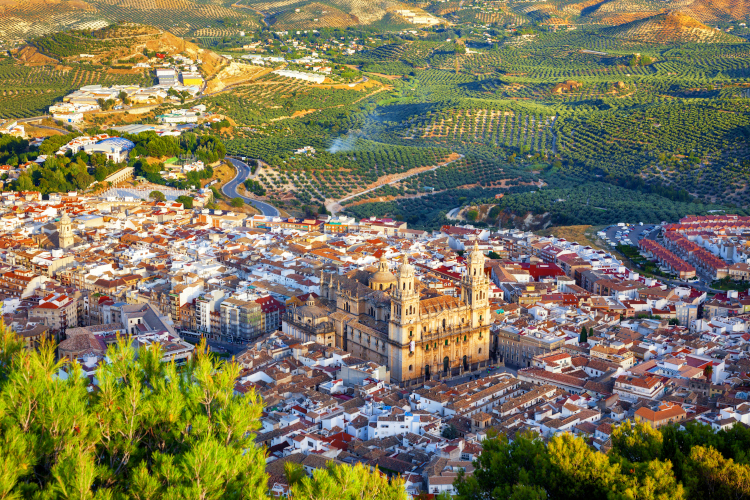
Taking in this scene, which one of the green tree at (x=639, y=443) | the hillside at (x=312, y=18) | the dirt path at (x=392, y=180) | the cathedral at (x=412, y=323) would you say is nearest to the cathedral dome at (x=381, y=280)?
the cathedral at (x=412, y=323)

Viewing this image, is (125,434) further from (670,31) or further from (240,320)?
(670,31)

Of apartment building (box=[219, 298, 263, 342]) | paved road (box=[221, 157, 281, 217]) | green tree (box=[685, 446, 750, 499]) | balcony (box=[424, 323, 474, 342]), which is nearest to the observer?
green tree (box=[685, 446, 750, 499])

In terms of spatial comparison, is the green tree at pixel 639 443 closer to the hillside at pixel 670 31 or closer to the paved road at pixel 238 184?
the paved road at pixel 238 184

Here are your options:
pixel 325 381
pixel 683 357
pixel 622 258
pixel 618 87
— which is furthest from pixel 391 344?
pixel 618 87

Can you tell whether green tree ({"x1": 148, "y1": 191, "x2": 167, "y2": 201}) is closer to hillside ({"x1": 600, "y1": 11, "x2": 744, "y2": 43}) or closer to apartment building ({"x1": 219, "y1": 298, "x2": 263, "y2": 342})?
apartment building ({"x1": 219, "y1": 298, "x2": 263, "y2": 342})

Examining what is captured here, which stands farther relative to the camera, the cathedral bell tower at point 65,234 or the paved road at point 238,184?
the paved road at point 238,184

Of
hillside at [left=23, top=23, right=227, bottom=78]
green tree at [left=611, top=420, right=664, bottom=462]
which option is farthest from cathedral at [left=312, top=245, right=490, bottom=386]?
hillside at [left=23, top=23, right=227, bottom=78]

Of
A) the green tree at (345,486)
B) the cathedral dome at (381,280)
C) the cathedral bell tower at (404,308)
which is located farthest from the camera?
the cathedral dome at (381,280)

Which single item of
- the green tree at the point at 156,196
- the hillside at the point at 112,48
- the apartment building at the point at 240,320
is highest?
the hillside at the point at 112,48
